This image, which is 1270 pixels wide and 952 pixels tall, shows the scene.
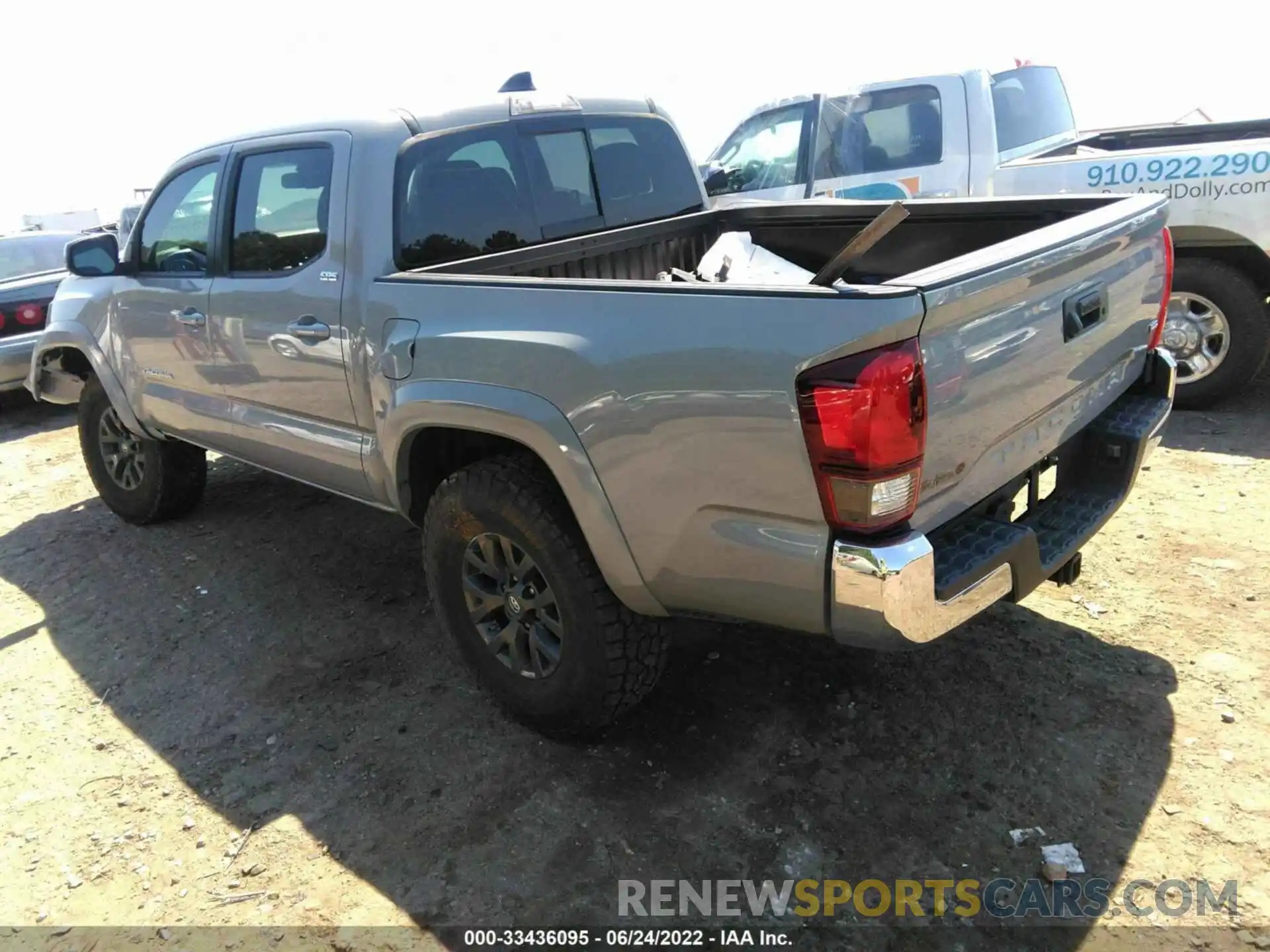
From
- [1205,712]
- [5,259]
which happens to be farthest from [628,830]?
[5,259]

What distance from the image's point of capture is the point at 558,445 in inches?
99.3

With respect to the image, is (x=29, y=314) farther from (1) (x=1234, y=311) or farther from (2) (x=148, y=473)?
(1) (x=1234, y=311)

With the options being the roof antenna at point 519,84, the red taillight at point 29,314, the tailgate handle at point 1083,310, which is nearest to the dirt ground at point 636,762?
the tailgate handle at point 1083,310

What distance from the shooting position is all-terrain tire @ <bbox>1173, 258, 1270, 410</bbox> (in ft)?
16.9

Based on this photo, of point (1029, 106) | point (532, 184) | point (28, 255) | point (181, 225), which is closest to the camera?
point (532, 184)

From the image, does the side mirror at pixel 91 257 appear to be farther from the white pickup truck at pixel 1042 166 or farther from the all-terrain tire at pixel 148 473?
the white pickup truck at pixel 1042 166

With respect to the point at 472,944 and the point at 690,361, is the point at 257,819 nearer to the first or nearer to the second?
the point at 472,944

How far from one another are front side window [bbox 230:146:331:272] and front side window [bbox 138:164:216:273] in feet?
0.79

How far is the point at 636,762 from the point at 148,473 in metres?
3.43

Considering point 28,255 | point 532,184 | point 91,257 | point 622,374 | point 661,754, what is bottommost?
point 661,754

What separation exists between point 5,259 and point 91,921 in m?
8.21

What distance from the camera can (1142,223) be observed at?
285 cm

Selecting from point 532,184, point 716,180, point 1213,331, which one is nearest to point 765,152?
point 716,180
